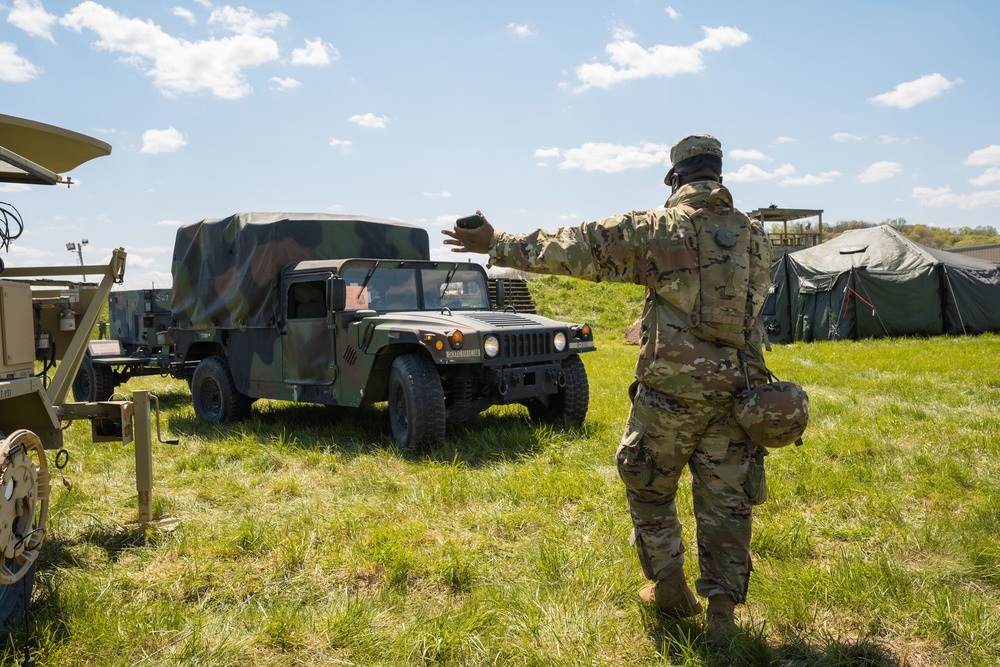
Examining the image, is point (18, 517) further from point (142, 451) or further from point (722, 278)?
point (722, 278)

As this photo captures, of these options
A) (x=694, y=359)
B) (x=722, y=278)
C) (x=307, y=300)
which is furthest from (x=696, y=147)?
(x=307, y=300)

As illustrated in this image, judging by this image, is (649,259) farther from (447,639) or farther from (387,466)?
(387,466)

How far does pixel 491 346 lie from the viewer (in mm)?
5695

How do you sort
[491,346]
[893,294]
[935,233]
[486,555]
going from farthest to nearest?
[935,233], [893,294], [491,346], [486,555]

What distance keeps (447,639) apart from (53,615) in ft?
5.03

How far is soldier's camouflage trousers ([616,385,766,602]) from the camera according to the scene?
8.59 feet

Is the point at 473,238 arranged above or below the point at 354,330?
above

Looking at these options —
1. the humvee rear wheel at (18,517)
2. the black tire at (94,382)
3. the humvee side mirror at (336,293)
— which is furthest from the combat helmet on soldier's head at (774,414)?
the black tire at (94,382)

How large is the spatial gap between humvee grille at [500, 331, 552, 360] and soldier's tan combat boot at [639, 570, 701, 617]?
308cm

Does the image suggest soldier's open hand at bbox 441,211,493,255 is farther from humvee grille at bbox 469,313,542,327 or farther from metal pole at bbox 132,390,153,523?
humvee grille at bbox 469,313,542,327

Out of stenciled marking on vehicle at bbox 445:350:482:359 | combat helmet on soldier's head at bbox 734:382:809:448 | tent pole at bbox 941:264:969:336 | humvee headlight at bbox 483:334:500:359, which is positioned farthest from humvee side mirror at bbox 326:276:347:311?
tent pole at bbox 941:264:969:336

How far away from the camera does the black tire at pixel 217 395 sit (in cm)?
732

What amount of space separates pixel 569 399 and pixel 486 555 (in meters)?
2.83

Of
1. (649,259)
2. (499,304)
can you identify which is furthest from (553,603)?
(499,304)
